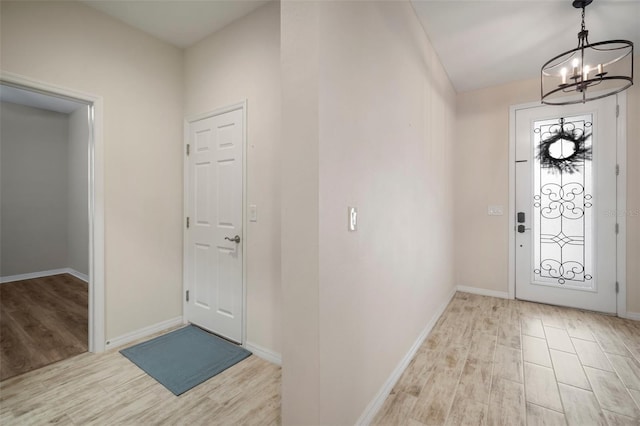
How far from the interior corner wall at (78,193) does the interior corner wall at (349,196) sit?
15.9 ft

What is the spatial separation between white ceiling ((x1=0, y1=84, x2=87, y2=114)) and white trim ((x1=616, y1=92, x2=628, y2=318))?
7.02 meters

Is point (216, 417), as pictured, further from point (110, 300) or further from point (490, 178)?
point (490, 178)

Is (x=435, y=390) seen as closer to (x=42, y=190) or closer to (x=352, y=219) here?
(x=352, y=219)

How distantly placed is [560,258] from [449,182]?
1.59 meters

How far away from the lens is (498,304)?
11.3 feet

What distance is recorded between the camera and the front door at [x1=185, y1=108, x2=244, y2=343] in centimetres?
246

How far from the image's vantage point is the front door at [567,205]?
3084 mm

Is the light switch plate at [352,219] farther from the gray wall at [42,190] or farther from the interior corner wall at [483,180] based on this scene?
the gray wall at [42,190]

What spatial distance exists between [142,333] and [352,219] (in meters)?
2.46

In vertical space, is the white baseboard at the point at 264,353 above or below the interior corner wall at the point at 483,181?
below

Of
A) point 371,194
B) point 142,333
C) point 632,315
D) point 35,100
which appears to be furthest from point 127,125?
point 632,315

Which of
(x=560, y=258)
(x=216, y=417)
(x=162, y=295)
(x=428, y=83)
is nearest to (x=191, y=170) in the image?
(x=162, y=295)

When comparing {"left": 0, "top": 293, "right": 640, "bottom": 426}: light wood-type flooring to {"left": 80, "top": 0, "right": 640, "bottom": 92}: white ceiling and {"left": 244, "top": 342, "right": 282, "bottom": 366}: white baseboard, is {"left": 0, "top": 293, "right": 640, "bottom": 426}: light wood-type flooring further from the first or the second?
{"left": 80, "top": 0, "right": 640, "bottom": 92}: white ceiling

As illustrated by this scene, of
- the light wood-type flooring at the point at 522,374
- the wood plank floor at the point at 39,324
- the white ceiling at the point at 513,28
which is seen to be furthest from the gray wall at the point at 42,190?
the white ceiling at the point at 513,28
